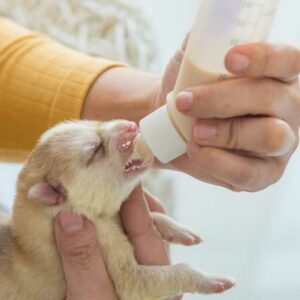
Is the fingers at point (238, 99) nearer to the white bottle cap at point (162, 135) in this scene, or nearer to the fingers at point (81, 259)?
the white bottle cap at point (162, 135)

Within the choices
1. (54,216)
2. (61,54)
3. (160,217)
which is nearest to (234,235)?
(160,217)

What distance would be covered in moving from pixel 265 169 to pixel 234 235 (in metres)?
0.75

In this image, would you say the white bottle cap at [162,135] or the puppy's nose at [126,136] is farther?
the puppy's nose at [126,136]

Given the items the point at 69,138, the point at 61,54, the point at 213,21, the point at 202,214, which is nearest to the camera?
the point at 213,21

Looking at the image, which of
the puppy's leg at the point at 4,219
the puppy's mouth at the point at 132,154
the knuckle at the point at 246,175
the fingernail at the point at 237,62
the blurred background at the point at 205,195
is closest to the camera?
the fingernail at the point at 237,62

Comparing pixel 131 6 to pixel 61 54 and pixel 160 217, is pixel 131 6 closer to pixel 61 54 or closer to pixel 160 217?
pixel 61 54

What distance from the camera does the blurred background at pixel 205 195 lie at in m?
1.37

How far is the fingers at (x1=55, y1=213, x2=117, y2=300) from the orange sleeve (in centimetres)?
33

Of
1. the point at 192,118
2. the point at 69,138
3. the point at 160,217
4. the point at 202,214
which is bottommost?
the point at 202,214

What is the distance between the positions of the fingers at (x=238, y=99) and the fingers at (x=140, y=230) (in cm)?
28

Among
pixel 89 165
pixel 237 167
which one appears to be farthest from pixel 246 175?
pixel 89 165

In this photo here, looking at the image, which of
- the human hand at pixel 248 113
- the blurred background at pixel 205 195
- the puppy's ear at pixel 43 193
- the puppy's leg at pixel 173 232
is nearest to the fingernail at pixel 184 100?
the human hand at pixel 248 113

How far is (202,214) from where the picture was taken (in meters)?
1.60

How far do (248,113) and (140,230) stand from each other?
12.7 inches
